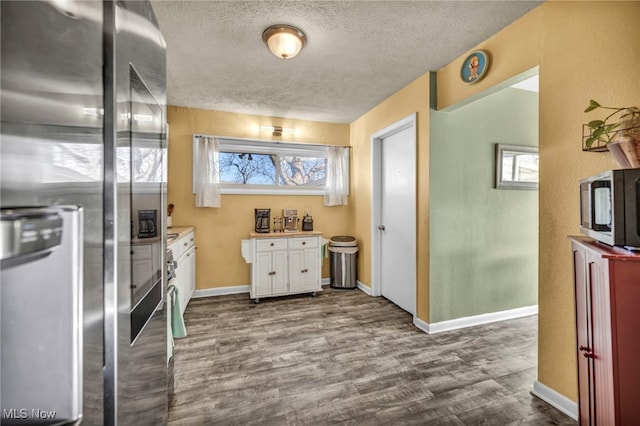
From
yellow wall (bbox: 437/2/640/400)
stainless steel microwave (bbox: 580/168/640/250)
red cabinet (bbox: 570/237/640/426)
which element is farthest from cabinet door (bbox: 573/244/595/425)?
yellow wall (bbox: 437/2/640/400)

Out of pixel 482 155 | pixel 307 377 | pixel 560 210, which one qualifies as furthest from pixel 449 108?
pixel 307 377

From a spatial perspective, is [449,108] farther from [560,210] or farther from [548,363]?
[548,363]

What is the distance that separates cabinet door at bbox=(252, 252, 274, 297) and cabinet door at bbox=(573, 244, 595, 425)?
115 inches

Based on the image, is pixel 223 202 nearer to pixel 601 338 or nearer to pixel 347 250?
pixel 347 250

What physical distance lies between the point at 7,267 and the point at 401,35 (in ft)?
8.10

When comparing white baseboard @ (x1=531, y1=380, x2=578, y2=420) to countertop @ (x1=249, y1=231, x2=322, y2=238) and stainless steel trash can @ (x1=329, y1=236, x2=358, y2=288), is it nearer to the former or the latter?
stainless steel trash can @ (x1=329, y1=236, x2=358, y2=288)

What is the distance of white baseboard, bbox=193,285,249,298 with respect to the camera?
12.2ft

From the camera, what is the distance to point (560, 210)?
67.9 inches

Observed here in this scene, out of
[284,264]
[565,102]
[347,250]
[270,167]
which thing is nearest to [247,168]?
[270,167]

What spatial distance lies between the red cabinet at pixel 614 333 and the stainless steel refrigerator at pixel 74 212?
4.89 feet

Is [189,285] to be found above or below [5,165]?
below

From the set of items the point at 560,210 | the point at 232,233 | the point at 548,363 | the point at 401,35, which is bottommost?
the point at 548,363

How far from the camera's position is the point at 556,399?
175 centimetres

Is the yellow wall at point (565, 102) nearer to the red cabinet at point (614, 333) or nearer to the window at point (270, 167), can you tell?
the red cabinet at point (614, 333)
